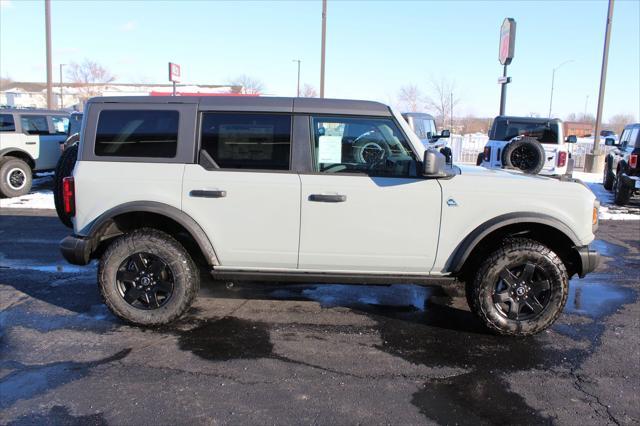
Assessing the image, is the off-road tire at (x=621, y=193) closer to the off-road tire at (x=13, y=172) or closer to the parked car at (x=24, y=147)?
the parked car at (x=24, y=147)

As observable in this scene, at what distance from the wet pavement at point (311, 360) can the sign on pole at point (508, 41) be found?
14.8 m

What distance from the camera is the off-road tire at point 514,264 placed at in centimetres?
422

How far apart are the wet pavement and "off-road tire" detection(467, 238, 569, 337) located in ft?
0.51

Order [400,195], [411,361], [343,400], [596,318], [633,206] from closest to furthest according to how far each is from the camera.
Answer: [343,400] → [411,361] → [400,195] → [596,318] → [633,206]

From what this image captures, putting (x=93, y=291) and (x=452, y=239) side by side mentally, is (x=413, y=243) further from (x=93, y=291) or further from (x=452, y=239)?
(x=93, y=291)

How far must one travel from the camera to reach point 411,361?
12.9 ft

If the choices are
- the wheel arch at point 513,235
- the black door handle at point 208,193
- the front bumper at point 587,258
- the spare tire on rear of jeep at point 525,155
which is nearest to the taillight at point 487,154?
the spare tire on rear of jeep at point 525,155

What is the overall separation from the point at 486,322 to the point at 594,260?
1026mm

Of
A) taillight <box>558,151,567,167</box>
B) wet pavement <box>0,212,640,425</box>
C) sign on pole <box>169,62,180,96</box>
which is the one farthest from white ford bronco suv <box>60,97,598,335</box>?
sign on pole <box>169,62,180,96</box>

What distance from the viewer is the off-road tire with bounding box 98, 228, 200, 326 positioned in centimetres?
432

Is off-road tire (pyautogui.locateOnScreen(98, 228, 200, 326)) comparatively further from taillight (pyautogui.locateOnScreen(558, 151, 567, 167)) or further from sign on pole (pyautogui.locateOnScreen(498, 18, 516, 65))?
sign on pole (pyautogui.locateOnScreen(498, 18, 516, 65))

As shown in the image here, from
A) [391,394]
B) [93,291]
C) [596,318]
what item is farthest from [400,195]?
[93,291]

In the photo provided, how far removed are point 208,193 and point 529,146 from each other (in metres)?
8.56

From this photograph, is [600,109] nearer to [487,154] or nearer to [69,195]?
[487,154]
